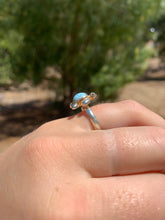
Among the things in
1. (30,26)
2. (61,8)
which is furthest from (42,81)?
(61,8)

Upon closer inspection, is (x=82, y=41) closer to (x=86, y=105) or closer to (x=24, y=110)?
(x=24, y=110)

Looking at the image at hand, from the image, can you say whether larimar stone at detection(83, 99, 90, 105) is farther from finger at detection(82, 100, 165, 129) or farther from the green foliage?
→ the green foliage

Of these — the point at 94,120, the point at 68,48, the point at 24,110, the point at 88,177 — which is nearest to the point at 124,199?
the point at 88,177

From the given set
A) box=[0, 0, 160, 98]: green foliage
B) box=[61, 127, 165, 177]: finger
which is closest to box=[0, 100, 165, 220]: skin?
box=[61, 127, 165, 177]: finger

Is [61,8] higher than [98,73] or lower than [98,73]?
higher

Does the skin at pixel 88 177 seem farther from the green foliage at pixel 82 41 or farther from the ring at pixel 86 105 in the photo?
the green foliage at pixel 82 41

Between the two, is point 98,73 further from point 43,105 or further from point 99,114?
point 99,114
